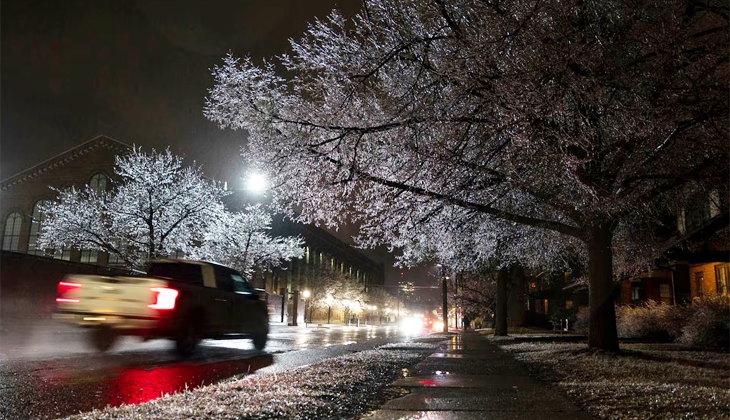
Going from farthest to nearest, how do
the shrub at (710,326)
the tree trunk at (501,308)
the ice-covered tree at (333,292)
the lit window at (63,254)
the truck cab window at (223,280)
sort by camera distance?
the ice-covered tree at (333,292) → the lit window at (63,254) → the tree trunk at (501,308) → the shrub at (710,326) → the truck cab window at (223,280)

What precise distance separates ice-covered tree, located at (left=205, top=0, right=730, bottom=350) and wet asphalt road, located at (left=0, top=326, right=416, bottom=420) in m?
4.01

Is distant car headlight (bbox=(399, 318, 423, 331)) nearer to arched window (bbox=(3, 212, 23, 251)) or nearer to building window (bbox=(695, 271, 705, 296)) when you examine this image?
building window (bbox=(695, 271, 705, 296))

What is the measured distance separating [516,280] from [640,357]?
20918mm

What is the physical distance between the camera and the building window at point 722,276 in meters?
22.5

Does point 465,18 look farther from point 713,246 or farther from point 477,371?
point 713,246

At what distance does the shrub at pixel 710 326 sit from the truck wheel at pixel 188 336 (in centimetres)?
1242

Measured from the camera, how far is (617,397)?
19.3 ft

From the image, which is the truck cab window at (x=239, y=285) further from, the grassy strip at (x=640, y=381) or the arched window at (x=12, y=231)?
the arched window at (x=12, y=231)

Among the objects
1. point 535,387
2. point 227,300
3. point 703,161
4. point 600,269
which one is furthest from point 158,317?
point 703,161

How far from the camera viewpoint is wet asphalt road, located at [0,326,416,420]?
17.5 ft

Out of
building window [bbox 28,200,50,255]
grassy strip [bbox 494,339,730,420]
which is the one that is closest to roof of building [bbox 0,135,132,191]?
building window [bbox 28,200,50,255]

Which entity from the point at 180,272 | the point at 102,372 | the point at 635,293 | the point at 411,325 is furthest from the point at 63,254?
the point at 411,325

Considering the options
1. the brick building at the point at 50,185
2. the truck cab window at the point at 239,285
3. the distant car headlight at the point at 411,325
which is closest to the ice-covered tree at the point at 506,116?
the truck cab window at the point at 239,285

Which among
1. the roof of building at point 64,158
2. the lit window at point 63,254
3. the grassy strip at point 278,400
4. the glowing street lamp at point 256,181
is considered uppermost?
the roof of building at point 64,158
